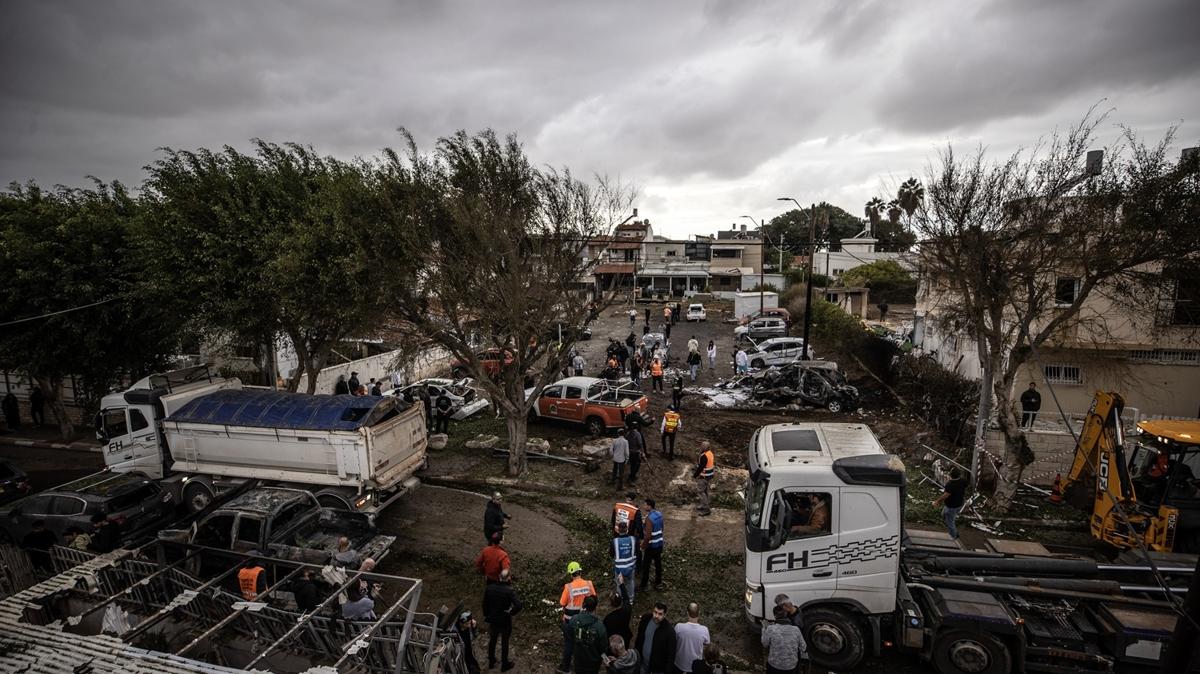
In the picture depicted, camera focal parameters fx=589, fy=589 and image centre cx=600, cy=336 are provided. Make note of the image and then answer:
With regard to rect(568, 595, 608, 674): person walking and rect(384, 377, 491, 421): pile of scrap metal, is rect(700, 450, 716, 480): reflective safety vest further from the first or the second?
rect(384, 377, 491, 421): pile of scrap metal

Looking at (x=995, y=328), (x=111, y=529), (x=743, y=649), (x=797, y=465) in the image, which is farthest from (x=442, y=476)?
(x=995, y=328)

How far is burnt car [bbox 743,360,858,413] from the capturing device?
19625mm

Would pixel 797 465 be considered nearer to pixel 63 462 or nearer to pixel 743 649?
pixel 743 649

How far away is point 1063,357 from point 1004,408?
27.2 feet

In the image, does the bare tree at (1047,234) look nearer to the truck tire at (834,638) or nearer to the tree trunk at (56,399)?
the truck tire at (834,638)

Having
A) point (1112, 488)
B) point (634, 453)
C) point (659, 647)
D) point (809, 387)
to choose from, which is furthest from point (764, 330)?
point (659, 647)

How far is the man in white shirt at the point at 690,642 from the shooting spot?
662cm

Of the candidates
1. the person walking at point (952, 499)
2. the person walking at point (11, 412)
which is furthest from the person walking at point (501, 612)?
the person walking at point (11, 412)

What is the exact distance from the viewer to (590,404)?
1758cm

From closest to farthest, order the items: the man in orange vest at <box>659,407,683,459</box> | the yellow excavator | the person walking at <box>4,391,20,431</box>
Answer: the yellow excavator, the man in orange vest at <box>659,407,683,459</box>, the person walking at <box>4,391,20,431</box>

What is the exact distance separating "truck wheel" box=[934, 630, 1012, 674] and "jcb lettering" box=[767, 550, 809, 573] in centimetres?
177

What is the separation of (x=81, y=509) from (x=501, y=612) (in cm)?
904

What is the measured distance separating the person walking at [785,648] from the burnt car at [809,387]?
1405 centimetres

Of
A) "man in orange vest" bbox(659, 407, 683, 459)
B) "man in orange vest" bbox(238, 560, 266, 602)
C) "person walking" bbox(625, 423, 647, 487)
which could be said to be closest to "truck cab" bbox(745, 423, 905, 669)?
"person walking" bbox(625, 423, 647, 487)
